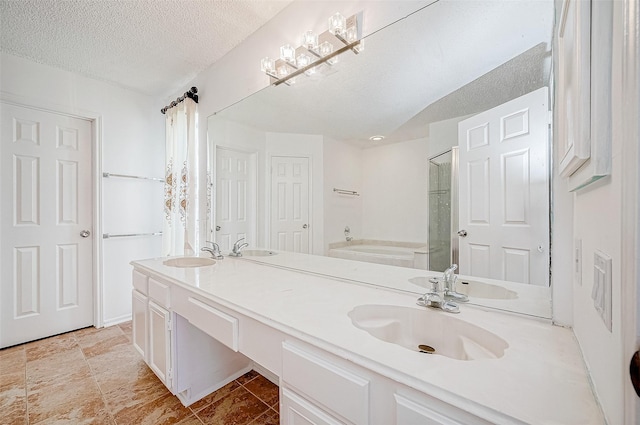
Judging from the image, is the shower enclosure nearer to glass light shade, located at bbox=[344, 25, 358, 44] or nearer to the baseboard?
glass light shade, located at bbox=[344, 25, 358, 44]

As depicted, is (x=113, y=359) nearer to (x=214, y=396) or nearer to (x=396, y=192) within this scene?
(x=214, y=396)

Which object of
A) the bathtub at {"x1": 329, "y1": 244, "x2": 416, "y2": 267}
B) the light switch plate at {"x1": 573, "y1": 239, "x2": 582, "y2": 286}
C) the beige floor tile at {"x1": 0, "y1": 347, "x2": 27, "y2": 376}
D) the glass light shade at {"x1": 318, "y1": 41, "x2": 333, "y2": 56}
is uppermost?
the glass light shade at {"x1": 318, "y1": 41, "x2": 333, "y2": 56}

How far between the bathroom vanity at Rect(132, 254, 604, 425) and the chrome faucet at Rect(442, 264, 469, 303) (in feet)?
0.15

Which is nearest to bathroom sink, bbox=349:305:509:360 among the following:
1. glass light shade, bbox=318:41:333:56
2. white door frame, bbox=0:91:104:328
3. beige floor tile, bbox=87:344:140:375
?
glass light shade, bbox=318:41:333:56

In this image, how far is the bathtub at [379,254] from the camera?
Result: 123 cm

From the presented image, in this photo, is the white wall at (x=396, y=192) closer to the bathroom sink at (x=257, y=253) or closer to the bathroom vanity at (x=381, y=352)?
the bathroom vanity at (x=381, y=352)

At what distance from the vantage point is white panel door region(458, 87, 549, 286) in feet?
2.90

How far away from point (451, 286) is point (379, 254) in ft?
1.18

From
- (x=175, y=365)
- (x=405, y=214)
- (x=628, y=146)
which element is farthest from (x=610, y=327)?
(x=175, y=365)

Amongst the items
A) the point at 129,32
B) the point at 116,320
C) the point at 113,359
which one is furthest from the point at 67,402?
the point at 129,32

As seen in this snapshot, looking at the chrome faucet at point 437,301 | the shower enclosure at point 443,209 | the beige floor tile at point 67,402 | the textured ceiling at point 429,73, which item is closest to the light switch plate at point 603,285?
the chrome faucet at point 437,301

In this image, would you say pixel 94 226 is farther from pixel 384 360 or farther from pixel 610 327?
pixel 610 327

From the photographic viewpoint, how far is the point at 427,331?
932 mm

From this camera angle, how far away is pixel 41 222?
2.35 meters
